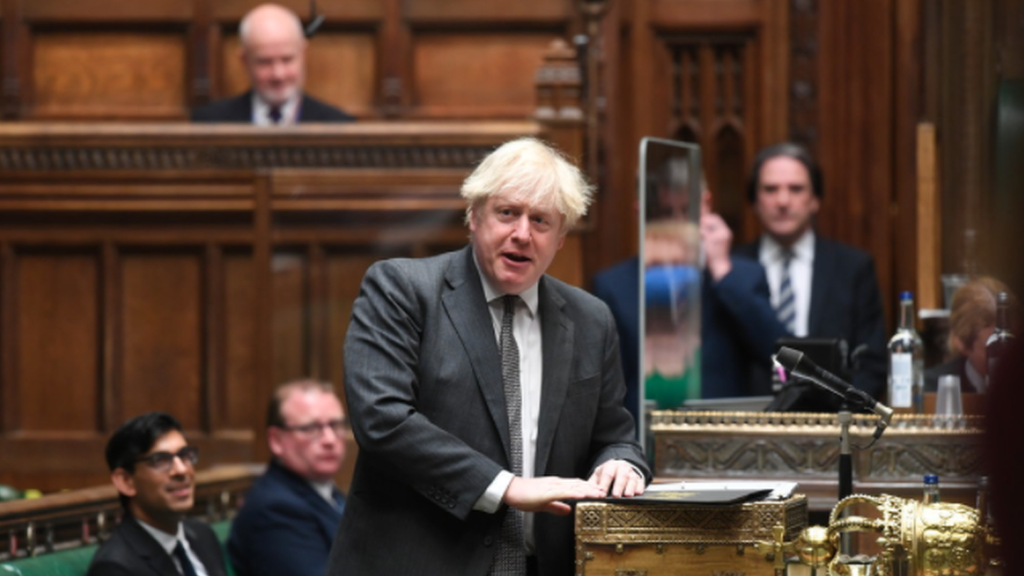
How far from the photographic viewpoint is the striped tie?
5129mm

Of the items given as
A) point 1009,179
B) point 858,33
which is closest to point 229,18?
point 858,33

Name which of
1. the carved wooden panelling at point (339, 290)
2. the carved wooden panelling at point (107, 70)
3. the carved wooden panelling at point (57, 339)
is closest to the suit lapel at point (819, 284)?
the carved wooden panelling at point (339, 290)

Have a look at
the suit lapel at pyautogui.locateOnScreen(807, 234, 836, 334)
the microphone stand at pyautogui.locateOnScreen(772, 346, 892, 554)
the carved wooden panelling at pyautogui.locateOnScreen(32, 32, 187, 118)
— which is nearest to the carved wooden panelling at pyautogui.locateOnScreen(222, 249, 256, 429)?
the carved wooden panelling at pyautogui.locateOnScreen(32, 32, 187, 118)

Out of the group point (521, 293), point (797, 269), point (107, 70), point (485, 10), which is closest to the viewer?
point (521, 293)

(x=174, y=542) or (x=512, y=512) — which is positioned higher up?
(x=512, y=512)

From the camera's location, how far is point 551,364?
2934mm

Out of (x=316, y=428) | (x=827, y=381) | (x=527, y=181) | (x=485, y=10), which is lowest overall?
(x=316, y=428)

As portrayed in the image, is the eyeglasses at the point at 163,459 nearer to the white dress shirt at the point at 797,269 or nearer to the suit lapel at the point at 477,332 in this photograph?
the suit lapel at the point at 477,332

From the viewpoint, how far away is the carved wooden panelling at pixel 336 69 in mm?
7273

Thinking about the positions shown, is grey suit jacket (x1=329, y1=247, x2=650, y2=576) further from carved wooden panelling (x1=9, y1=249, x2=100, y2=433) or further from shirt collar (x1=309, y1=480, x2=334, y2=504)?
carved wooden panelling (x1=9, y1=249, x2=100, y2=433)

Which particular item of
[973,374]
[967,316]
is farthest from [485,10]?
[973,374]

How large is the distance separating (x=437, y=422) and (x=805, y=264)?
268 cm

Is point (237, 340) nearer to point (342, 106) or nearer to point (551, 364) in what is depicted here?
point (342, 106)

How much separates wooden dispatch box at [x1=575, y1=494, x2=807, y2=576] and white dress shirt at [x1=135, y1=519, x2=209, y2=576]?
2.05 metres
